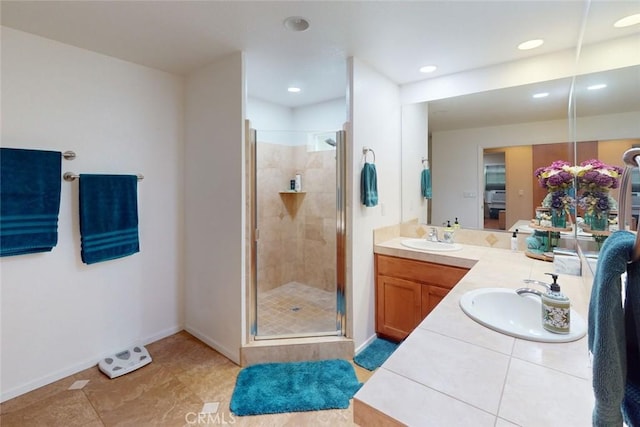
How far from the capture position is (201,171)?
257 centimetres

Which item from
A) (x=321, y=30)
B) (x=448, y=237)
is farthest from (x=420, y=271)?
(x=321, y=30)

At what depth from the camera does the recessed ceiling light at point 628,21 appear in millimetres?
917

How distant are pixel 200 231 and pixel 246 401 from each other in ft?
4.81

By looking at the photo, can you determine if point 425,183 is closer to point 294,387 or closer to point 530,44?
point 530,44

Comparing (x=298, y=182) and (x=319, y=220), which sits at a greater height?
(x=298, y=182)

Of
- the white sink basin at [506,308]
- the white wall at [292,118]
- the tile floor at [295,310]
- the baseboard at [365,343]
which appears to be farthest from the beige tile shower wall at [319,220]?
the white sink basin at [506,308]

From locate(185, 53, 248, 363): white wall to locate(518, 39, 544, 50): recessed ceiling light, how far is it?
2.10m

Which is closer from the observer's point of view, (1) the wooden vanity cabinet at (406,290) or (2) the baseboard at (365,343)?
(1) the wooden vanity cabinet at (406,290)

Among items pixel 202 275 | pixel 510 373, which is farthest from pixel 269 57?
pixel 510 373

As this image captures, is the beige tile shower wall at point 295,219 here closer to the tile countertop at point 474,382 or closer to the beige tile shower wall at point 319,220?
the beige tile shower wall at point 319,220

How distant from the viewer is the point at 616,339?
0.50 metres

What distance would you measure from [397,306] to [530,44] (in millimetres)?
2274

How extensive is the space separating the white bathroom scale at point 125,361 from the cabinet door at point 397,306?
6.62ft

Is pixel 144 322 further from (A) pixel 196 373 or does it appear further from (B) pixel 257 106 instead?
(B) pixel 257 106
